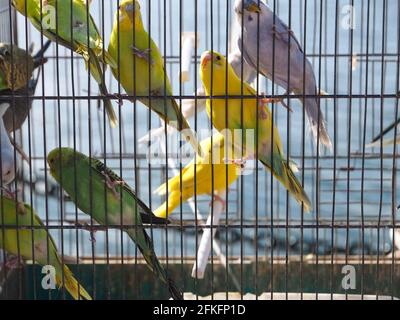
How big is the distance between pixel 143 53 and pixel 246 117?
295 millimetres

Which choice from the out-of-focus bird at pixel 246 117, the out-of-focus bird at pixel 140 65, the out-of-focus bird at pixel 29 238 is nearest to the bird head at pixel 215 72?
the out-of-focus bird at pixel 246 117

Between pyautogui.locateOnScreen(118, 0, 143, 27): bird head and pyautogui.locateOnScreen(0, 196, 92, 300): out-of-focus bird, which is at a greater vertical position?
pyautogui.locateOnScreen(118, 0, 143, 27): bird head

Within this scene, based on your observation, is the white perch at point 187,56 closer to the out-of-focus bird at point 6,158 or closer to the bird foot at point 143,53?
the bird foot at point 143,53

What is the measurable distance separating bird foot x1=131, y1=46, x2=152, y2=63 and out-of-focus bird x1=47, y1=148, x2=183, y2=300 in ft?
0.90

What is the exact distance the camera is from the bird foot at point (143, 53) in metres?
2.06

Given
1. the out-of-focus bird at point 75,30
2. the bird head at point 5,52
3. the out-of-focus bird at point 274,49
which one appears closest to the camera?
the out-of-focus bird at point 75,30

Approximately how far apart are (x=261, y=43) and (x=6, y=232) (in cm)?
78

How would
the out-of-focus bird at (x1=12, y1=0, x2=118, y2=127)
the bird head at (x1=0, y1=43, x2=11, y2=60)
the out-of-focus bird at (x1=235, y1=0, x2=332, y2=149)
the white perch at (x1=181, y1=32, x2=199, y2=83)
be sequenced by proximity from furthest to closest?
1. the white perch at (x1=181, y1=32, x2=199, y2=83)
2. the bird head at (x1=0, y1=43, x2=11, y2=60)
3. the out-of-focus bird at (x1=235, y1=0, x2=332, y2=149)
4. the out-of-focus bird at (x1=12, y1=0, x2=118, y2=127)

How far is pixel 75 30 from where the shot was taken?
2.03m

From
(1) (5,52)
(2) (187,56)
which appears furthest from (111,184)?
(2) (187,56)

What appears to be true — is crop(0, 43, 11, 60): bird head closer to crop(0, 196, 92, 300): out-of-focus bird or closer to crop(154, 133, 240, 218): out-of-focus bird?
crop(0, 196, 92, 300): out-of-focus bird

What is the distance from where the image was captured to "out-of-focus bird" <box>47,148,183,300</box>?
2053 millimetres

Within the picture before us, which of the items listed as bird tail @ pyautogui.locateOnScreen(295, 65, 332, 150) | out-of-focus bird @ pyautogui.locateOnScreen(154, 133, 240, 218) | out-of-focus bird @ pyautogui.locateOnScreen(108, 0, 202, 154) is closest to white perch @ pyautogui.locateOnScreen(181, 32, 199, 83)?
out-of-focus bird @ pyautogui.locateOnScreen(154, 133, 240, 218)

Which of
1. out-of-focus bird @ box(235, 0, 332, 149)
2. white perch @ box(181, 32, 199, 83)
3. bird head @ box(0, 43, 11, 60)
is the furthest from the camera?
white perch @ box(181, 32, 199, 83)
